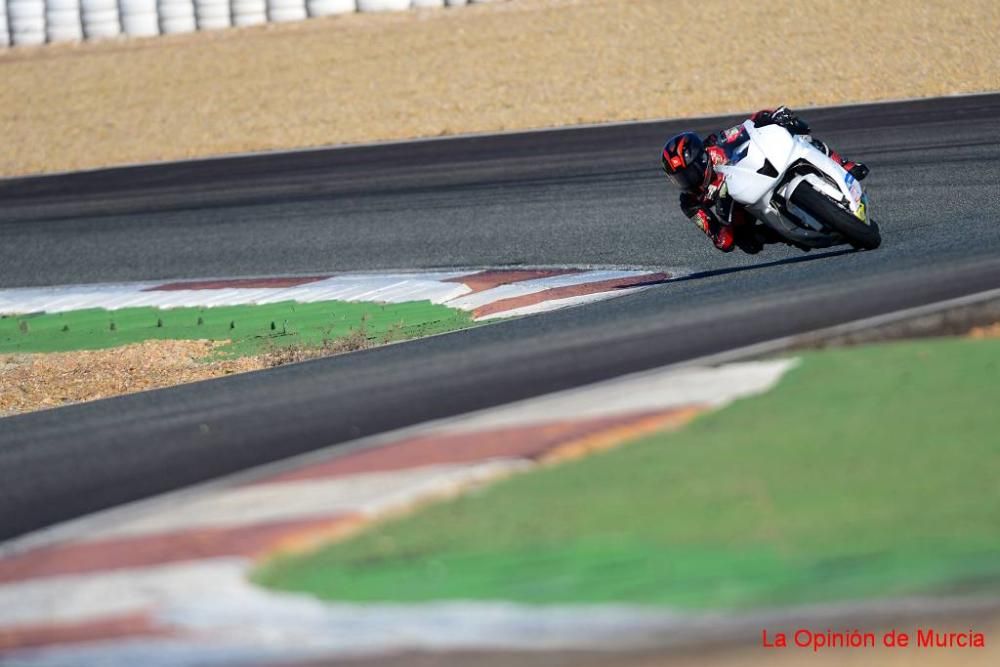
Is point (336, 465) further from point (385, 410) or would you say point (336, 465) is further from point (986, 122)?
point (986, 122)

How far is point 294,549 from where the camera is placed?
465cm

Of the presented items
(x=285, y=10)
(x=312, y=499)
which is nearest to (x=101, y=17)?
(x=285, y=10)

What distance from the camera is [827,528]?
14.2ft

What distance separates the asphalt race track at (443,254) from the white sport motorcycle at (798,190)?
0.19 m

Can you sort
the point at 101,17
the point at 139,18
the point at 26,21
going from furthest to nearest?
1. the point at 26,21
2. the point at 101,17
3. the point at 139,18

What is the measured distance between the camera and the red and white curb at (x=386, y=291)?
33.2 ft

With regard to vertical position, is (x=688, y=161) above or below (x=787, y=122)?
below

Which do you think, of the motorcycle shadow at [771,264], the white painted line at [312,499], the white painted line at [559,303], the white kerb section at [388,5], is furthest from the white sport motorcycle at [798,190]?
the white kerb section at [388,5]

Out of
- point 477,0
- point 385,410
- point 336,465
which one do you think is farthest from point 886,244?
point 477,0

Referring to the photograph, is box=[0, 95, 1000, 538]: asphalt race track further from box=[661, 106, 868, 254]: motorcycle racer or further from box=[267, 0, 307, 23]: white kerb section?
box=[267, 0, 307, 23]: white kerb section

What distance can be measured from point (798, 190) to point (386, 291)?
3.76 metres

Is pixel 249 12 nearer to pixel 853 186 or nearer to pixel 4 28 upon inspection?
pixel 4 28

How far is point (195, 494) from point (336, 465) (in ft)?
1.75

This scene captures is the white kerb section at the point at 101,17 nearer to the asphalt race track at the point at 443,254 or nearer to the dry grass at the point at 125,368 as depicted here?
the asphalt race track at the point at 443,254
